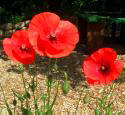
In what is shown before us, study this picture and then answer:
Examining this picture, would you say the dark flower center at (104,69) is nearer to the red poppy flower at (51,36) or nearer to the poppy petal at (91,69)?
the poppy petal at (91,69)

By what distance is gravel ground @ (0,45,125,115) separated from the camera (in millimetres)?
4422

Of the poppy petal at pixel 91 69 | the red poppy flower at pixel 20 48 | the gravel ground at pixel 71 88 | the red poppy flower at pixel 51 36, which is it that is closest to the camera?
the red poppy flower at pixel 51 36

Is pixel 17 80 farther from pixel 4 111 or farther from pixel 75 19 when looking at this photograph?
pixel 75 19

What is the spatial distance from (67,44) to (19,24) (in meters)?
8.61

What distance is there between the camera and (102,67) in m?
1.75

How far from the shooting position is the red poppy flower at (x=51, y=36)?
1.49 m

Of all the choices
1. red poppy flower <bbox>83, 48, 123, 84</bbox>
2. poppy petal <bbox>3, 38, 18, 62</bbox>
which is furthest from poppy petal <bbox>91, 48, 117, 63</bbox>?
poppy petal <bbox>3, 38, 18, 62</bbox>

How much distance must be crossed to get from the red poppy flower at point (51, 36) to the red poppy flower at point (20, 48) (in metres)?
0.11

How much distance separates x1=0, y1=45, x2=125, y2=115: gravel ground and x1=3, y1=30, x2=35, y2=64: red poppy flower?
6.70 ft

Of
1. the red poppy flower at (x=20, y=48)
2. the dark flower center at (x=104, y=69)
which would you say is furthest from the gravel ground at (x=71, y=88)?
the red poppy flower at (x=20, y=48)

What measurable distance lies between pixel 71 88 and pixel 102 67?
3329 mm

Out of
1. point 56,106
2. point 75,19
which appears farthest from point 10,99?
point 75,19

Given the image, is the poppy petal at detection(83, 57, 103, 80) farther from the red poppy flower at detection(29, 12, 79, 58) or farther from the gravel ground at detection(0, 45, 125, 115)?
the gravel ground at detection(0, 45, 125, 115)

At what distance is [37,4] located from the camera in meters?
8.89
